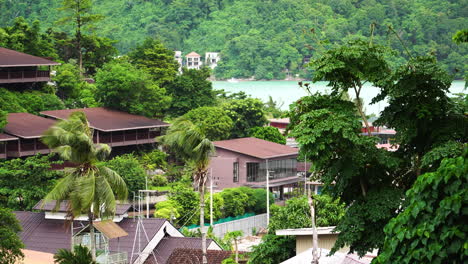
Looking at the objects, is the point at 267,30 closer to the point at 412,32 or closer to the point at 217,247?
the point at 412,32

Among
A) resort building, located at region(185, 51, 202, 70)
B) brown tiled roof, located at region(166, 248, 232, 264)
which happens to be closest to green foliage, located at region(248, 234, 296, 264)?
brown tiled roof, located at region(166, 248, 232, 264)

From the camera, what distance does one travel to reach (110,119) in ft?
157

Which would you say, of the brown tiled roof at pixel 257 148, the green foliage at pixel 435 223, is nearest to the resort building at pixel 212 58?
the brown tiled roof at pixel 257 148

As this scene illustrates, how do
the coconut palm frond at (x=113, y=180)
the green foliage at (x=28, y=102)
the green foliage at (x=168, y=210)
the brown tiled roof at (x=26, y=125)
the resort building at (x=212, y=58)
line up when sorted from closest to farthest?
the coconut palm frond at (x=113, y=180) → the green foliage at (x=168, y=210) → the brown tiled roof at (x=26, y=125) → the green foliage at (x=28, y=102) → the resort building at (x=212, y=58)

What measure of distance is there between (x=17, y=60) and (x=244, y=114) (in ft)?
46.4

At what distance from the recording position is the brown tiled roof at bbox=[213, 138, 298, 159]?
45938mm

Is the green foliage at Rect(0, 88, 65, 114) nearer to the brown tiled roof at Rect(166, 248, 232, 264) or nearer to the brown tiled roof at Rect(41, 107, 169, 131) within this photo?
the brown tiled roof at Rect(41, 107, 169, 131)

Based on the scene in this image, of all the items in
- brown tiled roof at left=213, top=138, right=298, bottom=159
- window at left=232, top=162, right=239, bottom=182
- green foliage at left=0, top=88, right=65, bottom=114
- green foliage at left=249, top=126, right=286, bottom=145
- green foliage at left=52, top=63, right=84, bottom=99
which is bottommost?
window at left=232, top=162, right=239, bottom=182

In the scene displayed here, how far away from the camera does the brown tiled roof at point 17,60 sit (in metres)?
49.0

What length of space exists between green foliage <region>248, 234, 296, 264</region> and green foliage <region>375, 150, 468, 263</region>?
13.1 metres

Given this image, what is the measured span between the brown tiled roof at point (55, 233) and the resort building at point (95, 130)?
1260 centimetres

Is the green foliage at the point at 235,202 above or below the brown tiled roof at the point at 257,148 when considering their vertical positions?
below

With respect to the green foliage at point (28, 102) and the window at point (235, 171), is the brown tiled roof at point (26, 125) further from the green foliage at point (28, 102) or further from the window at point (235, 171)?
the window at point (235, 171)

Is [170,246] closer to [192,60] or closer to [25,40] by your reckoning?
[25,40]
